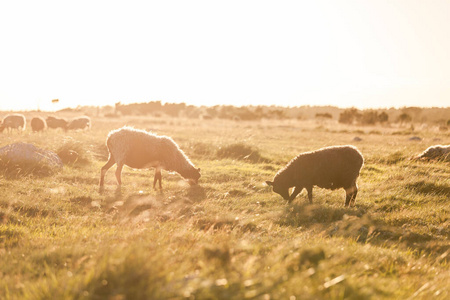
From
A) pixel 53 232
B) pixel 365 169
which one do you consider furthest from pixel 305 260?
pixel 365 169

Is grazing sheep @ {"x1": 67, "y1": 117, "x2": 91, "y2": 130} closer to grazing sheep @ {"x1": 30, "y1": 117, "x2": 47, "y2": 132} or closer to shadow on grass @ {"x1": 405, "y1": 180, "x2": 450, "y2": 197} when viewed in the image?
grazing sheep @ {"x1": 30, "y1": 117, "x2": 47, "y2": 132}

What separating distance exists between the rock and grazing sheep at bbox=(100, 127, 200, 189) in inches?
76.1

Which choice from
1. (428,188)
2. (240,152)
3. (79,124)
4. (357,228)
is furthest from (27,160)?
(79,124)

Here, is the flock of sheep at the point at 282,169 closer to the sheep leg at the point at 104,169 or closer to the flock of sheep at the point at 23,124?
the sheep leg at the point at 104,169

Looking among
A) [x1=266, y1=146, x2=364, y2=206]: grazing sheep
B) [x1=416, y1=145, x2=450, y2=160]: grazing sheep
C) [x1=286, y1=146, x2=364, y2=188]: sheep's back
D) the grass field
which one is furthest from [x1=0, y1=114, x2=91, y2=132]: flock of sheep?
[x1=416, y1=145, x2=450, y2=160]: grazing sheep

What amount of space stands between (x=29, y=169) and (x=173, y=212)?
19.2 feet

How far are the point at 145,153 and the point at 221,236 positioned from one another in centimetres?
655

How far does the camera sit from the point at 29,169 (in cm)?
1165

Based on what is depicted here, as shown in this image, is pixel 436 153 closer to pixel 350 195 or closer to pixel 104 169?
pixel 350 195

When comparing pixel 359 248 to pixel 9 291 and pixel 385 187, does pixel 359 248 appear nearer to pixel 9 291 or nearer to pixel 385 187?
pixel 9 291

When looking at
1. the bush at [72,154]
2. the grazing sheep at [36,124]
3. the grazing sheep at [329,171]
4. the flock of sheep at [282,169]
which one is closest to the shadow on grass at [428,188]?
the flock of sheep at [282,169]

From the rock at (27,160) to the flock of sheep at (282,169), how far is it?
1.93 m

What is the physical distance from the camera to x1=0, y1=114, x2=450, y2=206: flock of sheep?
10102 mm

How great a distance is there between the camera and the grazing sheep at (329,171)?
10.1 metres
